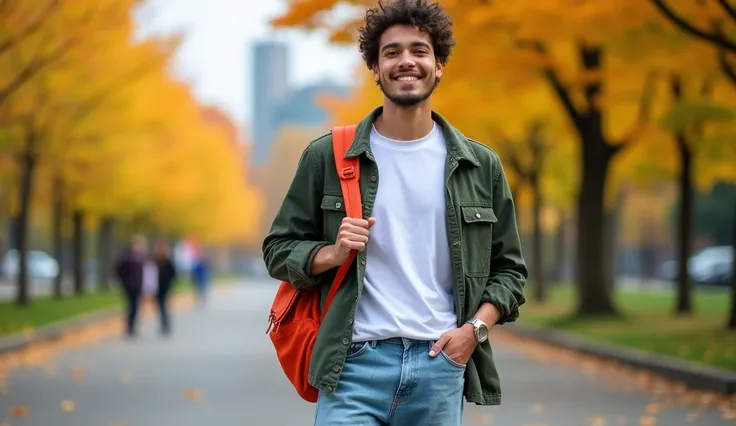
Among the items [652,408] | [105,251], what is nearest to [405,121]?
[652,408]

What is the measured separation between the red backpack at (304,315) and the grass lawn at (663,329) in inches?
422

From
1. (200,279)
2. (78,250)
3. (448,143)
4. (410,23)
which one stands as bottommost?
(200,279)

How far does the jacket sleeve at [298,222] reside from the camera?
4.29 m

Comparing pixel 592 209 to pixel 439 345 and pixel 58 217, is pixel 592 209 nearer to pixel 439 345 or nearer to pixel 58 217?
pixel 58 217

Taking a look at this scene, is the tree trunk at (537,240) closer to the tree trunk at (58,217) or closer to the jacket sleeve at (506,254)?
the tree trunk at (58,217)

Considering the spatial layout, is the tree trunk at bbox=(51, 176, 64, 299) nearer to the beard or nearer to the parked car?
the parked car

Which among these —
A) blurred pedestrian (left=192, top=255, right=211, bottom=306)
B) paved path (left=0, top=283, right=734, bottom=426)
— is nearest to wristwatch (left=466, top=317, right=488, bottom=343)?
paved path (left=0, top=283, right=734, bottom=426)

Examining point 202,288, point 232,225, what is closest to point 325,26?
point 202,288

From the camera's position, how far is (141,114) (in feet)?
110

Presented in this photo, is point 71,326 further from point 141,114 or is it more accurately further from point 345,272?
point 345,272

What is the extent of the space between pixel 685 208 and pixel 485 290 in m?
21.9

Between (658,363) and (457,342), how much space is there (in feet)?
38.9

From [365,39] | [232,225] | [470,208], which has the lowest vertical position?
[232,225]

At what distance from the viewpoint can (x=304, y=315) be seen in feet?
14.2
